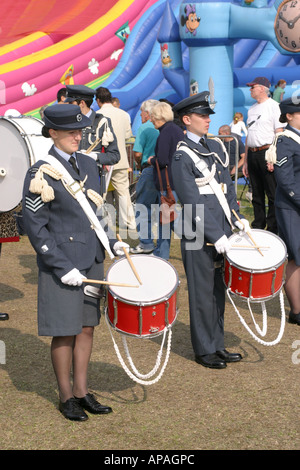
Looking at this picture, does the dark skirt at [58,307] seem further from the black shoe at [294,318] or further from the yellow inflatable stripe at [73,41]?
the yellow inflatable stripe at [73,41]

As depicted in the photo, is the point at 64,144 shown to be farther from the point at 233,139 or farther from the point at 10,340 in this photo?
the point at 233,139

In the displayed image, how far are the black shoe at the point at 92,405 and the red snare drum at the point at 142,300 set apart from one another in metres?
0.53

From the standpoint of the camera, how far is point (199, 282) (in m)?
4.78

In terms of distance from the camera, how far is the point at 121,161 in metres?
8.85

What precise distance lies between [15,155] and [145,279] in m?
2.38

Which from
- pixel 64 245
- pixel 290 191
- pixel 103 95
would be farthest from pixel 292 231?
pixel 103 95

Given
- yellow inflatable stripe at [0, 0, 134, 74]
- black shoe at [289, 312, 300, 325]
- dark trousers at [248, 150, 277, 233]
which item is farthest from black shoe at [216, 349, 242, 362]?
yellow inflatable stripe at [0, 0, 134, 74]

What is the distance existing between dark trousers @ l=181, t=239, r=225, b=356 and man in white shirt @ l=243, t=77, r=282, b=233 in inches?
148

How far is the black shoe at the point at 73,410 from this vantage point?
12.9 feet

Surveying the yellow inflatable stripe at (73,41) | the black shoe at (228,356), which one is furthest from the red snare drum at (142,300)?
the yellow inflatable stripe at (73,41)

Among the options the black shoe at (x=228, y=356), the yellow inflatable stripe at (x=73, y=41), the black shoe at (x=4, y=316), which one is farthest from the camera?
the yellow inflatable stripe at (x=73, y=41)

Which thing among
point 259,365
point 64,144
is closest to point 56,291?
point 64,144

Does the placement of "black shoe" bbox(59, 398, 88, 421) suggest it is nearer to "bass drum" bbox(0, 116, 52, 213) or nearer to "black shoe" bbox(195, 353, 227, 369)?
"black shoe" bbox(195, 353, 227, 369)

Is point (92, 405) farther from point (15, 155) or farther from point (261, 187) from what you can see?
point (261, 187)
